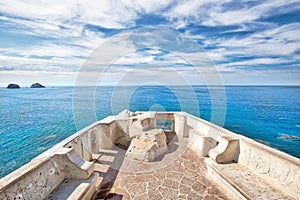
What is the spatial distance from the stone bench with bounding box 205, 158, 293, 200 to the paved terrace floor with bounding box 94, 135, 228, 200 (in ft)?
0.92

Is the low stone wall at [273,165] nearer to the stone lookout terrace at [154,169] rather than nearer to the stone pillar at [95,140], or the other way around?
the stone lookout terrace at [154,169]

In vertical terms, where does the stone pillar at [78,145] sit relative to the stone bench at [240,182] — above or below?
above

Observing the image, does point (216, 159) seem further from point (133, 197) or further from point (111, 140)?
point (111, 140)

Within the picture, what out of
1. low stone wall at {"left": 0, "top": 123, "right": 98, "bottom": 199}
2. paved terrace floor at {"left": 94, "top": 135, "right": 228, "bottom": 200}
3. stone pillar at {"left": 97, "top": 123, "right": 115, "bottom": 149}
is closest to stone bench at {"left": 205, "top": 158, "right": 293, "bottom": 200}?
paved terrace floor at {"left": 94, "top": 135, "right": 228, "bottom": 200}

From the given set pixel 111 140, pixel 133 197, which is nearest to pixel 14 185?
pixel 133 197

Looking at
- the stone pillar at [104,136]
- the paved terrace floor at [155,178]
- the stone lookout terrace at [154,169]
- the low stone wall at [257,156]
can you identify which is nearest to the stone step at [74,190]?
the stone lookout terrace at [154,169]

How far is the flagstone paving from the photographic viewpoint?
4.29 m

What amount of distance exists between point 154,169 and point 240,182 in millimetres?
2565

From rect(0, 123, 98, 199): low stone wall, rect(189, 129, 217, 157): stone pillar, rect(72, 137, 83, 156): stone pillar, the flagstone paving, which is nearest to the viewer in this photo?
rect(0, 123, 98, 199): low stone wall

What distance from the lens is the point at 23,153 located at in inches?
710

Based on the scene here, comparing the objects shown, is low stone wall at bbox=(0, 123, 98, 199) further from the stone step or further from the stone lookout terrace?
the stone step

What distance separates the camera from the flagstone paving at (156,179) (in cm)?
429

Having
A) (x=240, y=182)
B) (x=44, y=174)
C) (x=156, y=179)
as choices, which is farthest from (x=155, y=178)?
(x=44, y=174)

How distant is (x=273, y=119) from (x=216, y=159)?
3879cm
